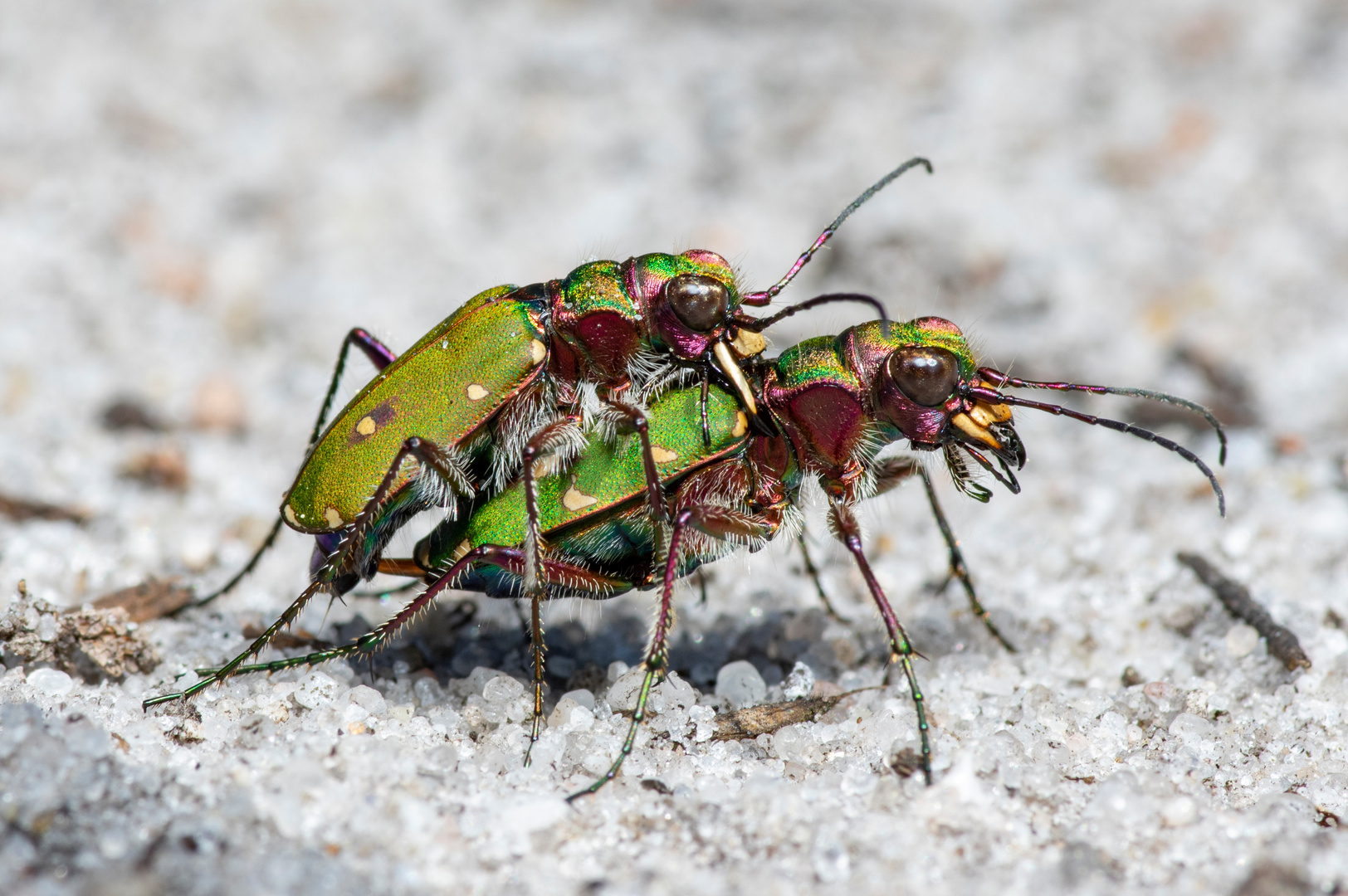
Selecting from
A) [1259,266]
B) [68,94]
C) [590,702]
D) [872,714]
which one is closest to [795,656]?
[872,714]

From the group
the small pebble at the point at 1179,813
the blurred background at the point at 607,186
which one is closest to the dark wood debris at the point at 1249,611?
the small pebble at the point at 1179,813

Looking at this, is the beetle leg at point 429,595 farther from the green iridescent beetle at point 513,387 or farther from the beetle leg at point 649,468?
the beetle leg at point 649,468

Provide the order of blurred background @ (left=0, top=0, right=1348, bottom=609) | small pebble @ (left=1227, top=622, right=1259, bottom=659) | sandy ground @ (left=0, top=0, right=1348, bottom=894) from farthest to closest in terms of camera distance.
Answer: blurred background @ (left=0, top=0, right=1348, bottom=609), small pebble @ (left=1227, top=622, right=1259, bottom=659), sandy ground @ (left=0, top=0, right=1348, bottom=894)

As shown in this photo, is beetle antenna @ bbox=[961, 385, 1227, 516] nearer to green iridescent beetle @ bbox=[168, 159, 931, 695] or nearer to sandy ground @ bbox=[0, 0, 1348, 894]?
green iridescent beetle @ bbox=[168, 159, 931, 695]

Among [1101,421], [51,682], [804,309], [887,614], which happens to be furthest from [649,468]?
[51,682]

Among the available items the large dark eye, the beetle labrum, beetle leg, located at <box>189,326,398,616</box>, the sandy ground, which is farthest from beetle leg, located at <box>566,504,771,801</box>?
beetle leg, located at <box>189,326,398,616</box>

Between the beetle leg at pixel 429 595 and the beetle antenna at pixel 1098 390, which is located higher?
the beetle antenna at pixel 1098 390

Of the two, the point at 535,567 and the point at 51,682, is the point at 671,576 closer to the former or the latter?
the point at 535,567
